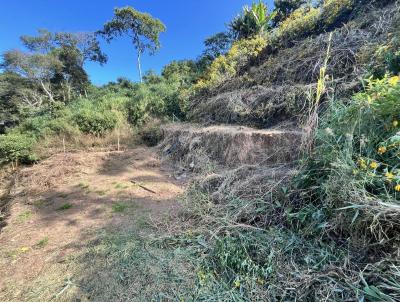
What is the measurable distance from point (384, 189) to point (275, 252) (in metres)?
0.87

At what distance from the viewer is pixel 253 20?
1113cm

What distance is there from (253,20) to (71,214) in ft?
37.7

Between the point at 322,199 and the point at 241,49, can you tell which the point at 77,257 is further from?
the point at 241,49

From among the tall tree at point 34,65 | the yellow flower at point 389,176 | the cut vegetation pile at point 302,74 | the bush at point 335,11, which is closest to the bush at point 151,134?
the cut vegetation pile at point 302,74

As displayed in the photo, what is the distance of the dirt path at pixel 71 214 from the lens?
219 centimetres

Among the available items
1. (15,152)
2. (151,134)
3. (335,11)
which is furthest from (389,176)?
(15,152)

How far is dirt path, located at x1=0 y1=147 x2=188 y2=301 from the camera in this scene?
219 cm

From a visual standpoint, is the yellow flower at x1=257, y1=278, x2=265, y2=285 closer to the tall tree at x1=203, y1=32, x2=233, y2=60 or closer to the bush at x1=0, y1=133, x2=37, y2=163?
the bush at x1=0, y1=133, x2=37, y2=163

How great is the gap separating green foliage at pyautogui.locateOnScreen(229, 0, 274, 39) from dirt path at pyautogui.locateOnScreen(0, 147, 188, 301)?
8.61 metres

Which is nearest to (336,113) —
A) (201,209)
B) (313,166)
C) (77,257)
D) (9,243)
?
(313,166)

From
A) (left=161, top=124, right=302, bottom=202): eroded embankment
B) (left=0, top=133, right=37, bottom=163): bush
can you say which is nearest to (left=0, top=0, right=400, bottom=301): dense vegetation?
(left=161, top=124, right=302, bottom=202): eroded embankment

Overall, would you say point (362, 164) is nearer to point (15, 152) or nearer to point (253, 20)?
point (15, 152)

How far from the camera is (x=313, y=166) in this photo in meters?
2.07

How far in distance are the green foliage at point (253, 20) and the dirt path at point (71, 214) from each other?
8610 mm
